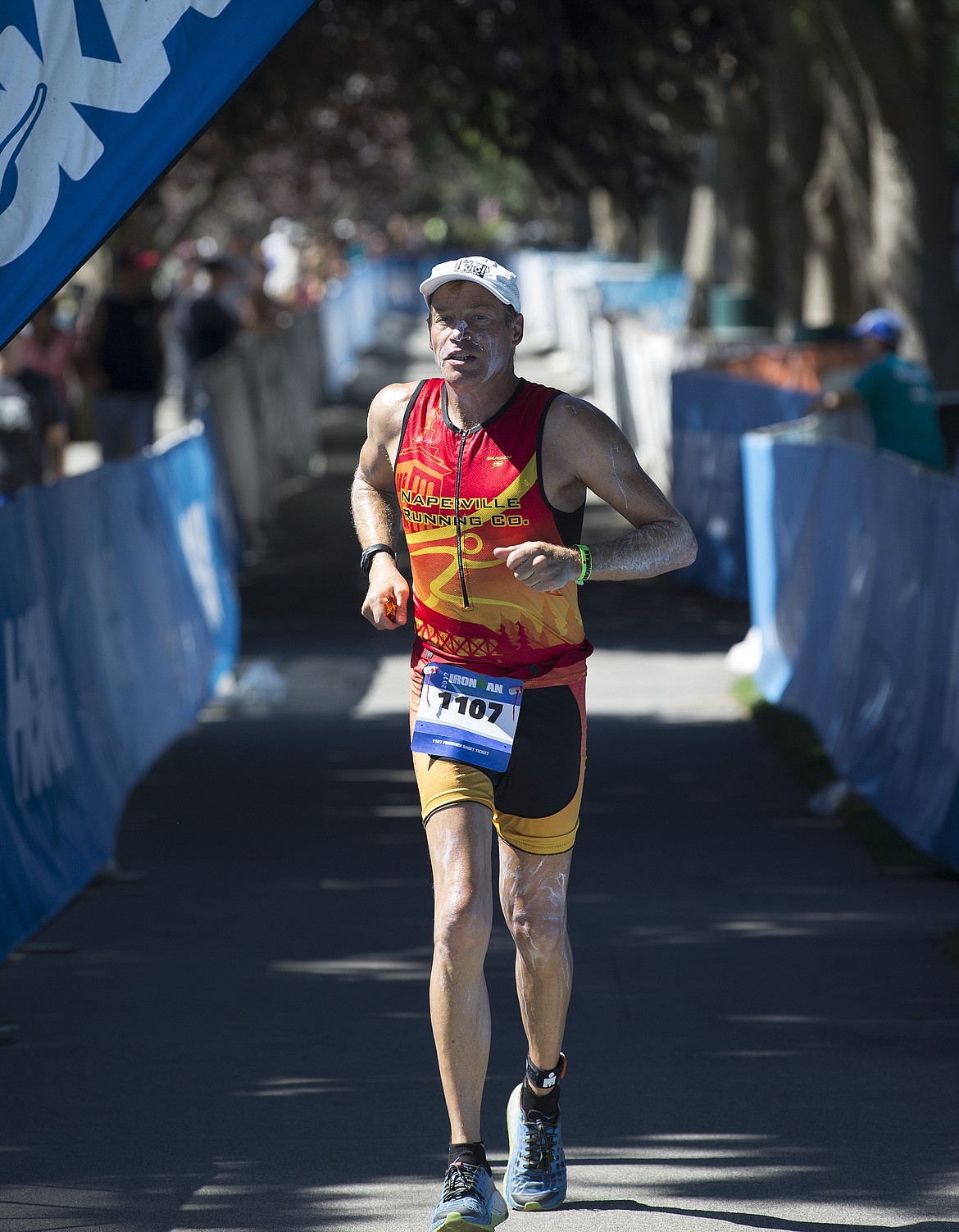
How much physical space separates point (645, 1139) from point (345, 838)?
12.9ft

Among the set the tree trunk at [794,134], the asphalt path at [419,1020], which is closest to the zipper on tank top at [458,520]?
the asphalt path at [419,1020]

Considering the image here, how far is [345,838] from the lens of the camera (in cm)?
907

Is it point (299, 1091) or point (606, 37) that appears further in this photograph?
point (606, 37)

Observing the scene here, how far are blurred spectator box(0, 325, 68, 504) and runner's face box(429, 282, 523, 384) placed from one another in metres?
7.90

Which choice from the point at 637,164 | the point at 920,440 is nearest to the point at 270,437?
the point at 637,164

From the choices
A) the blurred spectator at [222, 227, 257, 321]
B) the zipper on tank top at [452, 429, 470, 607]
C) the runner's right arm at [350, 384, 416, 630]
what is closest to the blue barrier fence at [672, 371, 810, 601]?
the blurred spectator at [222, 227, 257, 321]

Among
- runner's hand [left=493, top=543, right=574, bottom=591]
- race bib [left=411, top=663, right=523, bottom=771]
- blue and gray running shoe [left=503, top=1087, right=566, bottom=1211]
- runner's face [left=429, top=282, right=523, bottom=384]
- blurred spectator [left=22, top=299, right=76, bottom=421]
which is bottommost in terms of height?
blue and gray running shoe [left=503, top=1087, right=566, bottom=1211]

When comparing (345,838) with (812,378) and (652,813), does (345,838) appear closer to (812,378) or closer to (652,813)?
(652,813)

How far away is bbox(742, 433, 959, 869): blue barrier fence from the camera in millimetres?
8359

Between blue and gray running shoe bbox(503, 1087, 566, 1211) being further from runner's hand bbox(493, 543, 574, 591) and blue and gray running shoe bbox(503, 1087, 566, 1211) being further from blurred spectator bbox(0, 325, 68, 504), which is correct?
blurred spectator bbox(0, 325, 68, 504)

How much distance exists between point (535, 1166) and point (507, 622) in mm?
1250

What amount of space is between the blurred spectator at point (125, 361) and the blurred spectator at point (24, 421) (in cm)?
96

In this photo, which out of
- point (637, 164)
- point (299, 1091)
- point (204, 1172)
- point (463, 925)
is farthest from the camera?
point (637, 164)

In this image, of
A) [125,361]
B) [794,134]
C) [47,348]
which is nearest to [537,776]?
[125,361]
